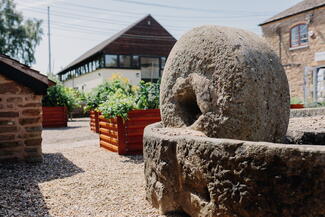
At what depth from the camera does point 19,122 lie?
5.45 metres

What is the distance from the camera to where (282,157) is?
1719 mm

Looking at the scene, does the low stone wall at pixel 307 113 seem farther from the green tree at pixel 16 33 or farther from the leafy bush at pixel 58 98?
the green tree at pixel 16 33

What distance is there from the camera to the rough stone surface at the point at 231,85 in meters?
2.49

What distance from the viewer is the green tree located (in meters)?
26.6

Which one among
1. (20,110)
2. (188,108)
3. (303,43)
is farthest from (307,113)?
(303,43)

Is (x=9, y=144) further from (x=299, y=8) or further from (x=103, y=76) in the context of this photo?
(x=103, y=76)

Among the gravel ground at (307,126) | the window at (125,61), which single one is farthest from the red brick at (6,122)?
the window at (125,61)

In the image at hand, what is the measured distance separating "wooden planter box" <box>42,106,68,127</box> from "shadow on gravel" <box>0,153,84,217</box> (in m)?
7.75

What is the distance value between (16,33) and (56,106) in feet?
56.3

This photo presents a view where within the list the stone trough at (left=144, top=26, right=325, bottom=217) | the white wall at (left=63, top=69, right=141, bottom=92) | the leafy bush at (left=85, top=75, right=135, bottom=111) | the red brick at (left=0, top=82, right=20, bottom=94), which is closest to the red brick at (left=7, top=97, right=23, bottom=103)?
the red brick at (left=0, top=82, right=20, bottom=94)

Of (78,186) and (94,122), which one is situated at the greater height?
(94,122)

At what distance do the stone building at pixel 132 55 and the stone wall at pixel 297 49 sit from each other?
10317 millimetres

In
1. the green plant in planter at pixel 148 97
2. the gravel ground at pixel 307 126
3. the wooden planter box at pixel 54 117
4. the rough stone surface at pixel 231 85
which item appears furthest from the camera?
the wooden planter box at pixel 54 117

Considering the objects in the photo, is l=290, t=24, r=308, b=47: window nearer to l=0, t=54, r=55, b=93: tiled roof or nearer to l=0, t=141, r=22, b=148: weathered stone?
l=0, t=54, r=55, b=93: tiled roof
